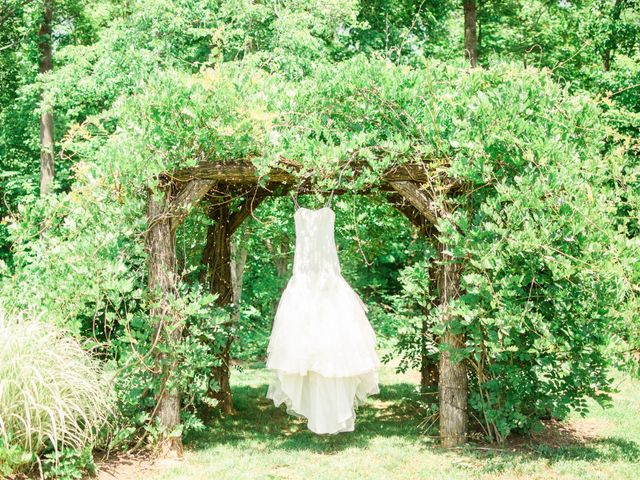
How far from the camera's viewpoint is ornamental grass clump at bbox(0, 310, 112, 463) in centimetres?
430

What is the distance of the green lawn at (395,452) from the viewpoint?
4707mm

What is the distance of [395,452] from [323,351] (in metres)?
1.01

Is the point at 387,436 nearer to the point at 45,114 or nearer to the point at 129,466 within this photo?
the point at 129,466

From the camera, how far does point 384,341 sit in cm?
680


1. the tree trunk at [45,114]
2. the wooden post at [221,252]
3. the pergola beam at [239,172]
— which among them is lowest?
the wooden post at [221,252]

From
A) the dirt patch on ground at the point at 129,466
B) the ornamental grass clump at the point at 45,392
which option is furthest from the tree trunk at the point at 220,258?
the ornamental grass clump at the point at 45,392

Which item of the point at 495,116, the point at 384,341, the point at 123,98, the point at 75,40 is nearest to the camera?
the point at 495,116

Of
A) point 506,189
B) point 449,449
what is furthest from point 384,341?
A: point 506,189

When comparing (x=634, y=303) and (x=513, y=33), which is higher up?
(x=513, y=33)

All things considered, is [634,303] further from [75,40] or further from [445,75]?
[75,40]

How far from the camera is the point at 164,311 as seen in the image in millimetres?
5105

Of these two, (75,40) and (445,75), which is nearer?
(445,75)

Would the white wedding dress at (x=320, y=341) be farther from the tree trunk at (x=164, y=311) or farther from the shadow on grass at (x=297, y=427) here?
the tree trunk at (x=164, y=311)

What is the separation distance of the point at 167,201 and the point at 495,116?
2.61 m
